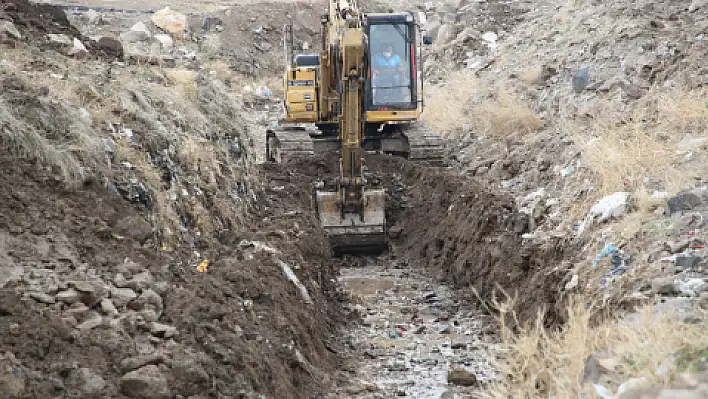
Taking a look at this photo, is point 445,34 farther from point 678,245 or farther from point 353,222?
point 678,245

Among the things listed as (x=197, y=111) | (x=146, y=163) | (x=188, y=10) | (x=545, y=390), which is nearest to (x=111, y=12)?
(x=188, y=10)

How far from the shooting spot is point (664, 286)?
7.05 meters

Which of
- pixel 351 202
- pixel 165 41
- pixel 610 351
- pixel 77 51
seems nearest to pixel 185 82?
pixel 77 51

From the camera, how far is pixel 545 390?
6523 mm

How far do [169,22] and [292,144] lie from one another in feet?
66.7

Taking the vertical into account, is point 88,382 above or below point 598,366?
above

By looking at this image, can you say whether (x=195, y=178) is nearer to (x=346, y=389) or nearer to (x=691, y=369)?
(x=346, y=389)

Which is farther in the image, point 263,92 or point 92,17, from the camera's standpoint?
point 92,17

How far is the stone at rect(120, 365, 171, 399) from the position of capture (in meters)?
5.37

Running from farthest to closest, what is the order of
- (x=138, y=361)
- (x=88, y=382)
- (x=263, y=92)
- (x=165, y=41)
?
(x=165, y=41), (x=263, y=92), (x=138, y=361), (x=88, y=382)

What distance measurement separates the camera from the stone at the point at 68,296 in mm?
5949

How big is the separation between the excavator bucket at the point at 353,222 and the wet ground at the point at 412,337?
0.53 meters

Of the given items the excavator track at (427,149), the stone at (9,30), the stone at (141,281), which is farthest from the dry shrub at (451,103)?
the stone at (141,281)

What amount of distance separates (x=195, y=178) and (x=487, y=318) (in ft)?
11.6
